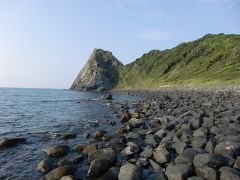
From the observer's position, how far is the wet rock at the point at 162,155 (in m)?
15.5

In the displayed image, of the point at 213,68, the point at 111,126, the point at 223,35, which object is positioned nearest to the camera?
the point at 111,126

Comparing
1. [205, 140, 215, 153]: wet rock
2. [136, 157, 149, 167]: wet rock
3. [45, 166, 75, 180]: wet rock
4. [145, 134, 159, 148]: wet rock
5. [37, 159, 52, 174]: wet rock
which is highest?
[205, 140, 215, 153]: wet rock

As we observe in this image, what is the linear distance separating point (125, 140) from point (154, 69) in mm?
179218

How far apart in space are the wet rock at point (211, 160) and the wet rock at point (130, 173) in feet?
9.36

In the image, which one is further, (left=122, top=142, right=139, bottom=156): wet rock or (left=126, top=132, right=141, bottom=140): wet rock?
(left=126, top=132, right=141, bottom=140): wet rock

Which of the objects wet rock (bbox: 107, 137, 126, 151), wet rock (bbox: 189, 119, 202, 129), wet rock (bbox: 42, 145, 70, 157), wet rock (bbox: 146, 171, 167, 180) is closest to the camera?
wet rock (bbox: 146, 171, 167, 180)

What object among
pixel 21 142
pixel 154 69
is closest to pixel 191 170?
pixel 21 142

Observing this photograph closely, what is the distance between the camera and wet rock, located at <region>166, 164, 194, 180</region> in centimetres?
1293

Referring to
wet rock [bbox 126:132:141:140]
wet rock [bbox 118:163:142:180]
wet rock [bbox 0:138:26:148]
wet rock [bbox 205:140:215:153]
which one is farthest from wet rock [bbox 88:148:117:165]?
wet rock [bbox 0:138:26:148]

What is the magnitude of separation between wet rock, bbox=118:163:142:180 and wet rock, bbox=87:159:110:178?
141 centimetres

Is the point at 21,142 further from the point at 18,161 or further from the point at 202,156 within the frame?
the point at 202,156

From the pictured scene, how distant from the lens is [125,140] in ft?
69.7

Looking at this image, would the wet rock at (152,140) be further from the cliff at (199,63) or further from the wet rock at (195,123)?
the cliff at (199,63)

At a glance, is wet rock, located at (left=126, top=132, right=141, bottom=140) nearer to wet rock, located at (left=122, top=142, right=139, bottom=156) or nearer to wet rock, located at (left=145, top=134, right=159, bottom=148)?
wet rock, located at (left=145, top=134, right=159, bottom=148)
